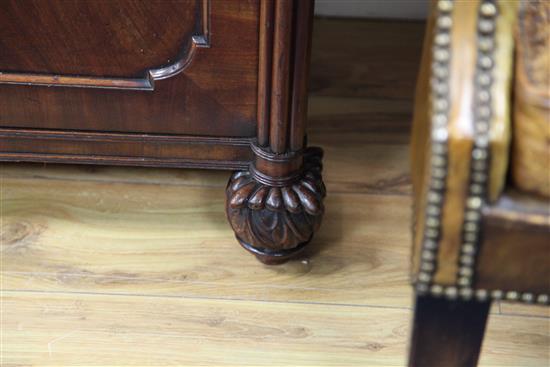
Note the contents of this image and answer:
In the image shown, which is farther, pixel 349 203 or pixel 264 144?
pixel 349 203

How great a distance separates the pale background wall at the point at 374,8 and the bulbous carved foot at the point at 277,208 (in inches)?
19.4

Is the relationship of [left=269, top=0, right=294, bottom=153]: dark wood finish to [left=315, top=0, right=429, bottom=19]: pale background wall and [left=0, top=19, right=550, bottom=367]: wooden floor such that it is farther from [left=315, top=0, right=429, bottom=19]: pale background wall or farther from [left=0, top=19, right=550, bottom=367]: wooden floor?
[left=315, top=0, right=429, bottom=19]: pale background wall

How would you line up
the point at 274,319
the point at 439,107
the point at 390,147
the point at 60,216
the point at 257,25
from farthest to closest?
the point at 390,147, the point at 60,216, the point at 274,319, the point at 257,25, the point at 439,107

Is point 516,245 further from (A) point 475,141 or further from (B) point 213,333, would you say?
(B) point 213,333

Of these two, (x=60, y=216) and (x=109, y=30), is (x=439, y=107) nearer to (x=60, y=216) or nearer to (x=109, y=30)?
(x=109, y=30)

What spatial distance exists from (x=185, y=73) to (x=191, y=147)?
85 millimetres

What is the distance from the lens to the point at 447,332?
0.63 metres

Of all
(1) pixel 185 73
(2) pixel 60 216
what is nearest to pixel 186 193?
(2) pixel 60 216

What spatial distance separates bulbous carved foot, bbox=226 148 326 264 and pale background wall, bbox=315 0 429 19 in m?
0.49

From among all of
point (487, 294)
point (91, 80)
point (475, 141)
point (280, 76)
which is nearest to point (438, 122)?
point (475, 141)

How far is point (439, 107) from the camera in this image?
0.54 m

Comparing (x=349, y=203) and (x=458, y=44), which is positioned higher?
(x=458, y=44)

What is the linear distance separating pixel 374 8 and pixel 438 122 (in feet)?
2.67

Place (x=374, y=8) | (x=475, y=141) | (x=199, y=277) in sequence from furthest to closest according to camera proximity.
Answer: (x=374, y=8), (x=199, y=277), (x=475, y=141)
